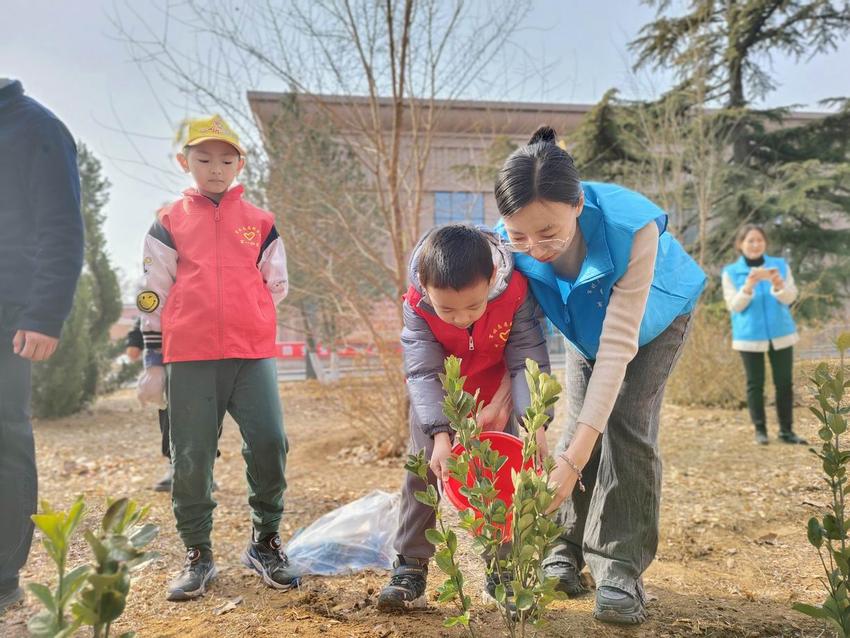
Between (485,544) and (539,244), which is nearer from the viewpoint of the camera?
(485,544)

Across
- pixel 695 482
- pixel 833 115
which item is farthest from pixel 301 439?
pixel 833 115

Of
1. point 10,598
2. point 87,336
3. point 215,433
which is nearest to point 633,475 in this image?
point 215,433

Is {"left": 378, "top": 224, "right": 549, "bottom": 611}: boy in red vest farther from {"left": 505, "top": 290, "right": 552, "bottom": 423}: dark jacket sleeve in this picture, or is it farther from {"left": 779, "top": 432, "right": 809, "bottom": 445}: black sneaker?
{"left": 779, "top": 432, "right": 809, "bottom": 445}: black sneaker

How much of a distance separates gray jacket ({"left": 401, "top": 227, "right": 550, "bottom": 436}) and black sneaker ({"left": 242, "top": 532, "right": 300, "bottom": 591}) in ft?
2.62

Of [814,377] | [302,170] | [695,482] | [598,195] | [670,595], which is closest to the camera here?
[814,377]

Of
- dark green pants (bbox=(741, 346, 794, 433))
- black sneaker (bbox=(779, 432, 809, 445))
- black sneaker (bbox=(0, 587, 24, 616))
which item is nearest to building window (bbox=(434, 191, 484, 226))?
dark green pants (bbox=(741, 346, 794, 433))

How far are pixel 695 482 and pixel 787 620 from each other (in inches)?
87.8

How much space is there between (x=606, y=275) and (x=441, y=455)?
67 centimetres

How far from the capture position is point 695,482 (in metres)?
3.98

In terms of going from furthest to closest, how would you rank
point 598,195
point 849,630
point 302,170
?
point 302,170 < point 598,195 < point 849,630

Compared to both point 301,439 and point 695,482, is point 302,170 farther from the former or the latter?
point 695,482

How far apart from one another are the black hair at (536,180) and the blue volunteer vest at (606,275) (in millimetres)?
152

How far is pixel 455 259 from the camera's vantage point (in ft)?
5.36

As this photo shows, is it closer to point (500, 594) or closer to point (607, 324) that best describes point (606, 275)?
point (607, 324)
